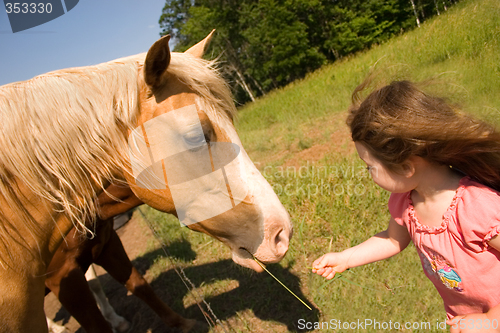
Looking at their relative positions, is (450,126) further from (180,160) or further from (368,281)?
(368,281)

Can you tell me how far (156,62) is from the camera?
53.3 inches

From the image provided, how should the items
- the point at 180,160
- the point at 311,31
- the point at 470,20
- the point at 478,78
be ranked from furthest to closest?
the point at 311,31 < the point at 470,20 < the point at 478,78 < the point at 180,160

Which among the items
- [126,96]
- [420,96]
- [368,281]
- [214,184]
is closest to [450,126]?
[420,96]

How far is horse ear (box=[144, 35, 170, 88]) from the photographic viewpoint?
124cm

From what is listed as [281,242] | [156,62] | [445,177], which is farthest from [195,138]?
[445,177]

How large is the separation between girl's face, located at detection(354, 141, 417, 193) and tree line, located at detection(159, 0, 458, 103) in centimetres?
2234

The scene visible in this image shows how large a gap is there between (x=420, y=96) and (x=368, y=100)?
21 centimetres

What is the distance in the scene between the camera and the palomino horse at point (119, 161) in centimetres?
129

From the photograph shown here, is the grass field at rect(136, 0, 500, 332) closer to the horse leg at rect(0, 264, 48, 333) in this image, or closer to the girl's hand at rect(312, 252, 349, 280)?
the girl's hand at rect(312, 252, 349, 280)

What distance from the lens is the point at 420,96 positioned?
4.06 feet

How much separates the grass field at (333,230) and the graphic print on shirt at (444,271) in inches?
29.1

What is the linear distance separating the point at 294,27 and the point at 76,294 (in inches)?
947

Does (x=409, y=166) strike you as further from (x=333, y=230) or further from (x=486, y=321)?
(x=333, y=230)

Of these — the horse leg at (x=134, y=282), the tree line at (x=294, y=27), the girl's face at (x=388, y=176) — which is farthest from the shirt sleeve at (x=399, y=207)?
the tree line at (x=294, y=27)
